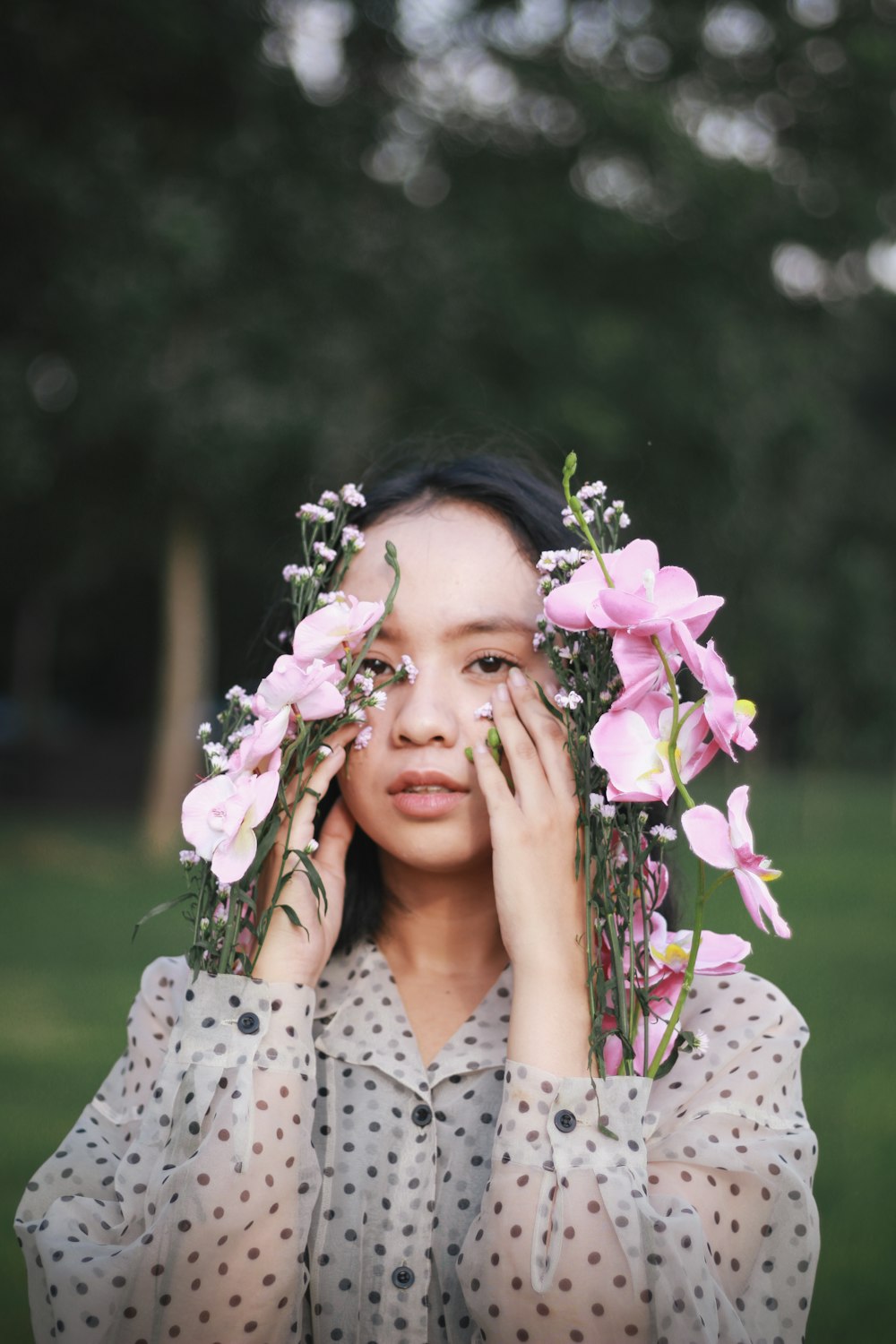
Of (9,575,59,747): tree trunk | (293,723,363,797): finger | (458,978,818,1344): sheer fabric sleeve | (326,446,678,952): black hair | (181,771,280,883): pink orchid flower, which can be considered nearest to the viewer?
(458,978,818,1344): sheer fabric sleeve

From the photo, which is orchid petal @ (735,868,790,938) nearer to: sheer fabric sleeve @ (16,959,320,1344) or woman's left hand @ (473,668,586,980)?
woman's left hand @ (473,668,586,980)

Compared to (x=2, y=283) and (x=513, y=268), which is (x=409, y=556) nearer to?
(x=2, y=283)

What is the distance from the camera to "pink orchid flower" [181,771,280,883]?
196cm

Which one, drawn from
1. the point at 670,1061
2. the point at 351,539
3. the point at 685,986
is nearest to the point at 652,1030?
the point at 670,1061

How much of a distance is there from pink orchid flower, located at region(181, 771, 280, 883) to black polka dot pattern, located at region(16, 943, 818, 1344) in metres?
0.21

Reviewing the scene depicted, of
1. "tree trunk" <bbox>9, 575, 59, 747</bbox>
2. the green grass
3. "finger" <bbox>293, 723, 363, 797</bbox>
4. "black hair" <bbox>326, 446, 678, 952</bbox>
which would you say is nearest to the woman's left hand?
"finger" <bbox>293, 723, 363, 797</bbox>

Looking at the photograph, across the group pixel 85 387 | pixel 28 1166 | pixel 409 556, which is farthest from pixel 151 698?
pixel 409 556

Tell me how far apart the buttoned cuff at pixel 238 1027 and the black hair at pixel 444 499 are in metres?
0.46

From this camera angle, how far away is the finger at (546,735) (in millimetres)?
2115

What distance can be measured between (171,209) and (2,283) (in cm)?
174

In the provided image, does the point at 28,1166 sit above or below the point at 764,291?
below

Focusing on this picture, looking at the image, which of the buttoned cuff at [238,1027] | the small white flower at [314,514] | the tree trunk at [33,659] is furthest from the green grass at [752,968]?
the tree trunk at [33,659]

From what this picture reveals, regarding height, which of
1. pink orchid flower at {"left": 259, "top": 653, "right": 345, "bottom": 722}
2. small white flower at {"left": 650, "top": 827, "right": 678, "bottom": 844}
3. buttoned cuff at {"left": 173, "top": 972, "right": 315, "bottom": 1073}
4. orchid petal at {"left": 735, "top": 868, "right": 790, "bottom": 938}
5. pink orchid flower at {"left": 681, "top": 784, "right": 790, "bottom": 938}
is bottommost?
buttoned cuff at {"left": 173, "top": 972, "right": 315, "bottom": 1073}

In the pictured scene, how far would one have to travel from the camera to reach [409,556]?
92.0 inches
